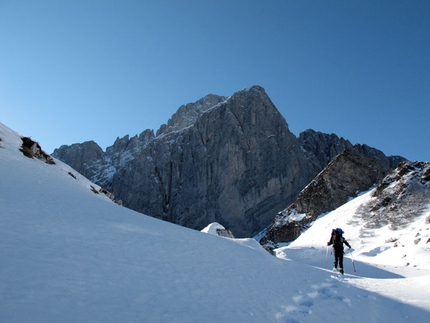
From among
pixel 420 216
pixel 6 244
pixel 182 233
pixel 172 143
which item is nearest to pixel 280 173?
pixel 172 143

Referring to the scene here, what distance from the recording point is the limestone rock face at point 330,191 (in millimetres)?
50656

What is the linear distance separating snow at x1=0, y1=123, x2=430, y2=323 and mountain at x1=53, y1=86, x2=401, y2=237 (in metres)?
82.2

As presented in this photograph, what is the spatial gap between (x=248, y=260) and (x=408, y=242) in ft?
71.9

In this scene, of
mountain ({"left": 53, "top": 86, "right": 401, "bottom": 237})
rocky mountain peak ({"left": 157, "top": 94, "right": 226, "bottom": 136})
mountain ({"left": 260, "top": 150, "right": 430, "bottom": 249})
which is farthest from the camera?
rocky mountain peak ({"left": 157, "top": 94, "right": 226, "bottom": 136})

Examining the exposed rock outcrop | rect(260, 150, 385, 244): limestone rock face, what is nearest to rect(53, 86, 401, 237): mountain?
rect(260, 150, 385, 244): limestone rock face

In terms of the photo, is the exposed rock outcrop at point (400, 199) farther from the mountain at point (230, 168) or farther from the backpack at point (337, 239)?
the mountain at point (230, 168)

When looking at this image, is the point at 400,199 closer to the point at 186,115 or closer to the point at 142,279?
the point at 142,279

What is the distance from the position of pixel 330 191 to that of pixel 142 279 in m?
50.4

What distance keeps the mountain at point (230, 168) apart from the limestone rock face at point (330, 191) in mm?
36066

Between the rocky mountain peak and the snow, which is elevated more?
the rocky mountain peak

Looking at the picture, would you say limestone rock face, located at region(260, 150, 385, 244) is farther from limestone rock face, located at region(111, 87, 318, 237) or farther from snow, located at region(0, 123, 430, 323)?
snow, located at region(0, 123, 430, 323)

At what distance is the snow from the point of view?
449 centimetres

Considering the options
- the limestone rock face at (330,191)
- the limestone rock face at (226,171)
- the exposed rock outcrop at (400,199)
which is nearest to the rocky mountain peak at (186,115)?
the limestone rock face at (226,171)

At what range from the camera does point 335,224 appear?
37.8 metres
